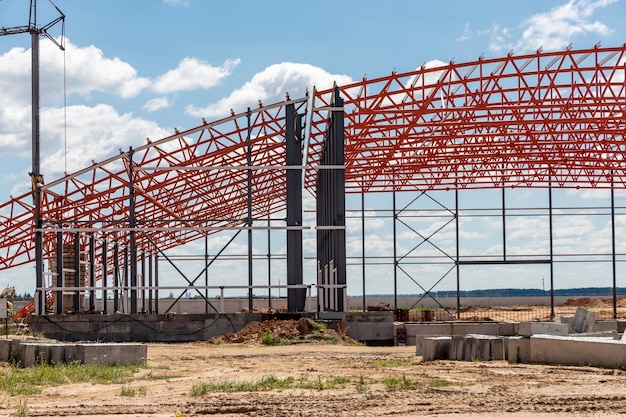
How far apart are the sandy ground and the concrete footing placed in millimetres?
659

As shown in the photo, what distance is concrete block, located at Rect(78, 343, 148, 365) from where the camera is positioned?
61.2 feet

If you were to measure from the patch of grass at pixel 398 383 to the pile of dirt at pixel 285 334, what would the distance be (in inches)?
511

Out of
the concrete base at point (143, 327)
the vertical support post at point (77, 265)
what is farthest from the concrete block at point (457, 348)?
the vertical support post at point (77, 265)

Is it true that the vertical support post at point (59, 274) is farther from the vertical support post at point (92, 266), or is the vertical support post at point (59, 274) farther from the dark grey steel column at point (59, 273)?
the vertical support post at point (92, 266)

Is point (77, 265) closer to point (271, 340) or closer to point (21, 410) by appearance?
point (271, 340)

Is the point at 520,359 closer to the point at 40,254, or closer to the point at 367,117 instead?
the point at 367,117

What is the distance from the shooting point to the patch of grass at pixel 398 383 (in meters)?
14.3

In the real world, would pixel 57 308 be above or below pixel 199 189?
below

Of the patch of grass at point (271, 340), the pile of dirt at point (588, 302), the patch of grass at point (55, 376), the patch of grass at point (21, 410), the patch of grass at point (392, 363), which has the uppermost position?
the patch of grass at point (21, 410)

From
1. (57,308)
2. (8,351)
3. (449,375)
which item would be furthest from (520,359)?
(57,308)

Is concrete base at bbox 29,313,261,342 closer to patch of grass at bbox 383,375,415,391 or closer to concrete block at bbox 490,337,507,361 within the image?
concrete block at bbox 490,337,507,361

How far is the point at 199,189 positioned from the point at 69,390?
90.4 ft

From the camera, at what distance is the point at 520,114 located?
110 ft

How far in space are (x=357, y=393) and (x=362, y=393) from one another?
0.08 meters
